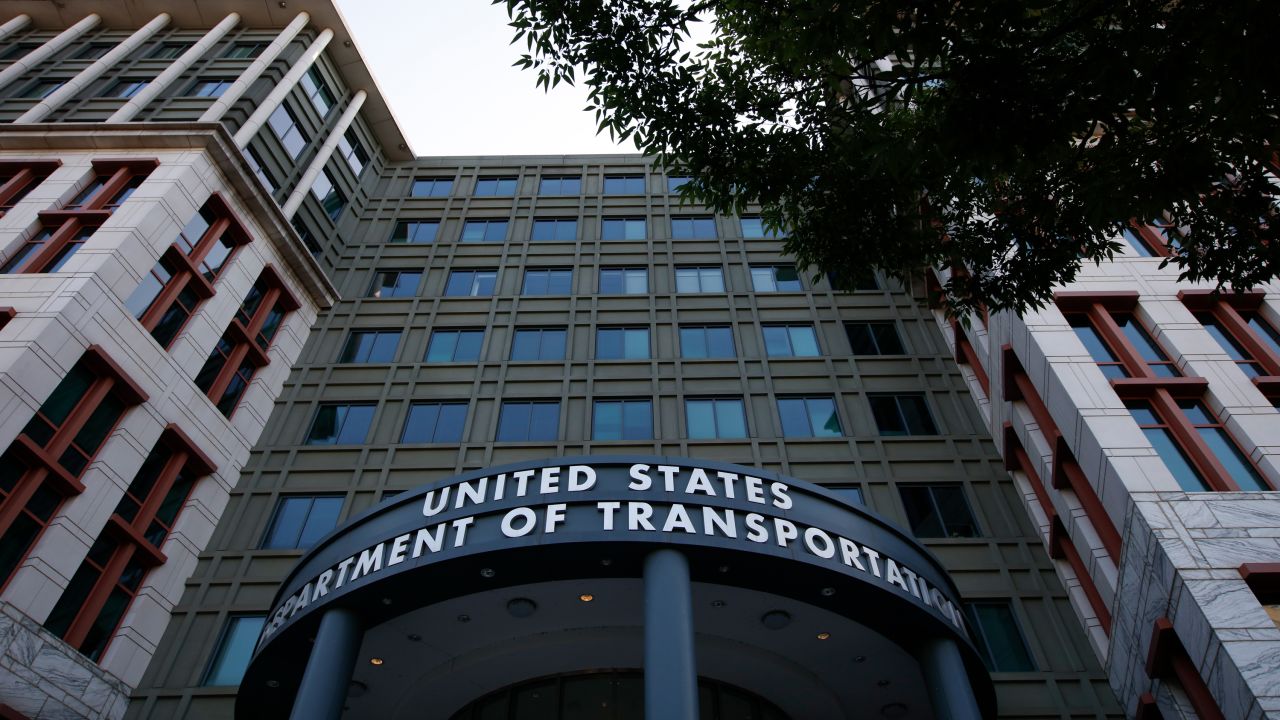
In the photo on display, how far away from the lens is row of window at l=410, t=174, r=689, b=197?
3556 centimetres

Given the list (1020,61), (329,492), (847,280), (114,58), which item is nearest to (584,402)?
(329,492)

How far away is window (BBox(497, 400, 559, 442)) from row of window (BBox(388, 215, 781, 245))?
32.1 feet

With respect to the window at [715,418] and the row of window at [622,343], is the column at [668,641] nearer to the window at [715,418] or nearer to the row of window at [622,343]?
the window at [715,418]

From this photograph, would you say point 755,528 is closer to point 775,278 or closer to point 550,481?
point 550,481

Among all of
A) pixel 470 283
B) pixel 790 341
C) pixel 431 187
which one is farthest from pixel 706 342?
pixel 431 187

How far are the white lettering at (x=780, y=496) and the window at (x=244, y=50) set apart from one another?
30880 millimetres

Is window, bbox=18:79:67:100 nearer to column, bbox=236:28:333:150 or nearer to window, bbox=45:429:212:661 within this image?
column, bbox=236:28:333:150

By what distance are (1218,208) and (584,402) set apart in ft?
58.4

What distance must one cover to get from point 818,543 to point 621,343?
49.6 feet

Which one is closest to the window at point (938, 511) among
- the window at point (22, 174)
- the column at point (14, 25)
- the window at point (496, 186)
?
the window at point (496, 186)

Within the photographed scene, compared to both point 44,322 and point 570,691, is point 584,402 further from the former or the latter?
point 44,322

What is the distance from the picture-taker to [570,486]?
1361 cm

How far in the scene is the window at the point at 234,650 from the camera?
61.7ft

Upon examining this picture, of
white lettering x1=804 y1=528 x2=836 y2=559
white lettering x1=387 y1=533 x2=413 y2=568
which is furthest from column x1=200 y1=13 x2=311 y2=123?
white lettering x1=804 y1=528 x2=836 y2=559
